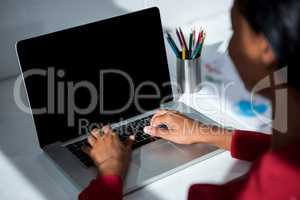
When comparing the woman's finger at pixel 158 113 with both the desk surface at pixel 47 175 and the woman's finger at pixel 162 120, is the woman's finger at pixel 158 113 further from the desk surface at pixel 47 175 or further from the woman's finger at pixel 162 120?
the desk surface at pixel 47 175

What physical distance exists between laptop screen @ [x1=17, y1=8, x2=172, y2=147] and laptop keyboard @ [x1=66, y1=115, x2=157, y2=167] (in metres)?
0.03

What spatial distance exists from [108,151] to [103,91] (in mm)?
163

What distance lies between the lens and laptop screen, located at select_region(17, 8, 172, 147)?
1033 mm

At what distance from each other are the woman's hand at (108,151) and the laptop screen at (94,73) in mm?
51

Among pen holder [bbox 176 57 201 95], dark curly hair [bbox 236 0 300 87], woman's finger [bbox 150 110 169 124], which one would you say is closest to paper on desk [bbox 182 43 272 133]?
pen holder [bbox 176 57 201 95]

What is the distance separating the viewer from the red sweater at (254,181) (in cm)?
72

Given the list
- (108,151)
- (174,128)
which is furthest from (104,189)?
(174,128)

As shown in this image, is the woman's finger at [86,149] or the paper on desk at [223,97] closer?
the woman's finger at [86,149]

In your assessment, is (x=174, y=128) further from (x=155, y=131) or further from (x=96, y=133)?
(x=96, y=133)

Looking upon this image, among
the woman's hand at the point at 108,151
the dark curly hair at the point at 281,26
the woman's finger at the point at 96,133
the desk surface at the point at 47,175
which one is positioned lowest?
the desk surface at the point at 47,175

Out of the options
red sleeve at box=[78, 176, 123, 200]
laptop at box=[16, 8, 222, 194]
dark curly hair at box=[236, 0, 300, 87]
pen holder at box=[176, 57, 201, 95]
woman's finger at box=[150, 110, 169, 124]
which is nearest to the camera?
dark curly hair at box=[236, 0, 300, 87]

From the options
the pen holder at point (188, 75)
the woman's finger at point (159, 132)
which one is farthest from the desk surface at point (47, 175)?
the pen holder at point (188, 75)

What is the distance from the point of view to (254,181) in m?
0.77

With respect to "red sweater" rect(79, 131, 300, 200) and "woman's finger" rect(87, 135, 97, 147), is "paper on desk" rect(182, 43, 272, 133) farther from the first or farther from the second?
"woman's finger" rect(87, 135, 97, 147)
